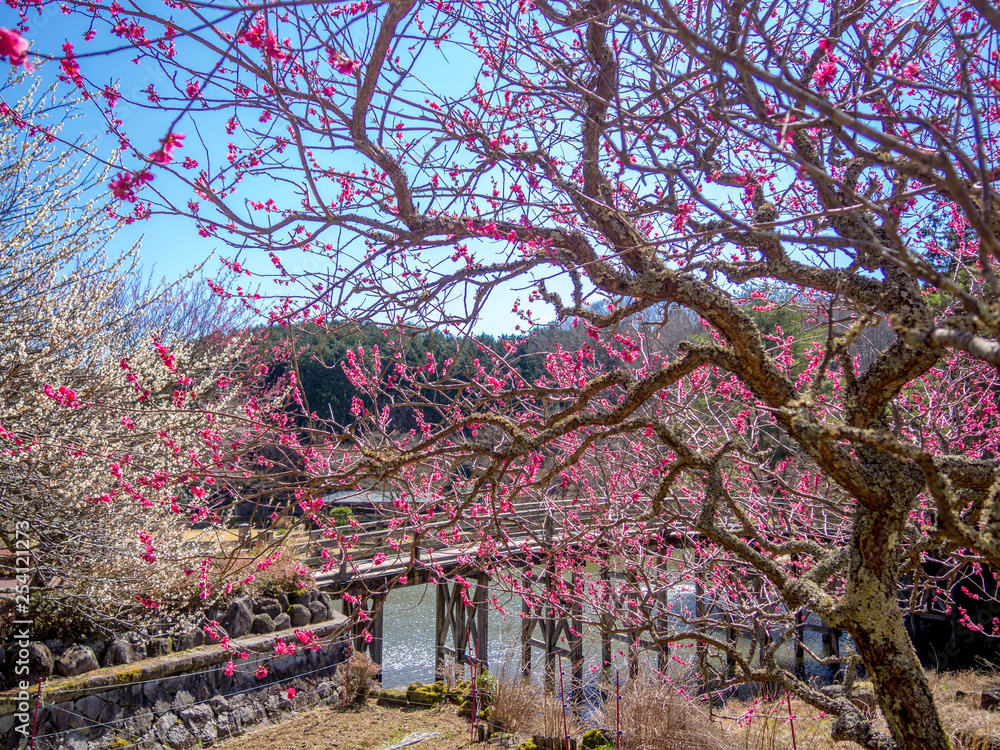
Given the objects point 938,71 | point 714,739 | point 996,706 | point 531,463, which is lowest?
point 996,706

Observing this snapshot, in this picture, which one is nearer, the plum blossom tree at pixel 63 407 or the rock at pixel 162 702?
the plum blossom tree at pixel 63 407

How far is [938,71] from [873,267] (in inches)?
55.6

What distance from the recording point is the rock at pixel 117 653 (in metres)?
7.42

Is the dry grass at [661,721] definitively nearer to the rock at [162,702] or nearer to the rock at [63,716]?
the rock at [162,702]

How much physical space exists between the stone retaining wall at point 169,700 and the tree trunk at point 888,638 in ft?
18.5

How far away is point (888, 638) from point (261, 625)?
8876 millimetres

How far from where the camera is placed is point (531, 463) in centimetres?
401

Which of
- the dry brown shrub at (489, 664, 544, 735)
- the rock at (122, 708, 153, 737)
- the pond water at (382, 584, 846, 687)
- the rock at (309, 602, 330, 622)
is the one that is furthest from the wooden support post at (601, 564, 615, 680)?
the rock at (122, 708, 153, 737)

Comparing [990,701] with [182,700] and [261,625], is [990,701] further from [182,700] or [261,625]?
[182,700]

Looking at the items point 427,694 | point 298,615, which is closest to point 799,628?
point 427,694

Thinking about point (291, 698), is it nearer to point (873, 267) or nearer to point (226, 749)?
point (226, 749)

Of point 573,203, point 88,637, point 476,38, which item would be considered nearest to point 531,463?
point 573,203

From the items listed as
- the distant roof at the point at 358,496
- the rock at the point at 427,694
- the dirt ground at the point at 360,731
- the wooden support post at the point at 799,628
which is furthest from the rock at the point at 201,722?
the wooden support post at the point at 799,628

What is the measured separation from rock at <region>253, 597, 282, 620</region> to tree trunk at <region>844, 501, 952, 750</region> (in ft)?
29.4
